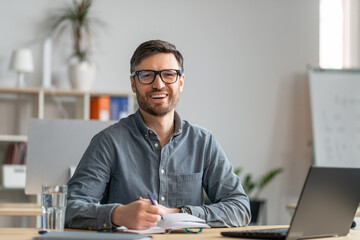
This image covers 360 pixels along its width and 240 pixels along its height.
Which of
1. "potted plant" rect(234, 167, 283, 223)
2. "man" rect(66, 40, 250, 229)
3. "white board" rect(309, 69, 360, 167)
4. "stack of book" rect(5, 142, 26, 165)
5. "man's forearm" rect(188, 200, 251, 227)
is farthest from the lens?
"white board" rect(309, 69, 360, 167)

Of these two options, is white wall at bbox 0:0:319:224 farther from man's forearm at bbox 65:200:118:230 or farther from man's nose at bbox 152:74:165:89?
man's forearm at bbox 65:200:118:230

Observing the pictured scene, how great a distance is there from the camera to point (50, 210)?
1.51m

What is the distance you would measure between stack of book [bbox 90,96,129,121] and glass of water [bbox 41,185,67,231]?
2918mm

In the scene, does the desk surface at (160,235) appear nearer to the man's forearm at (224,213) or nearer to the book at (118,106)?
the man's forearm at (224,213)

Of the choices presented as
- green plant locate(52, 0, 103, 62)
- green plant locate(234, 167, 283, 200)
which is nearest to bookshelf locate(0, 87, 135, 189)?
green plant locate(52, 0, 103, 62)

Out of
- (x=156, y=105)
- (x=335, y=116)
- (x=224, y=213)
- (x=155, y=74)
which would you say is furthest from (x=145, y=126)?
(x=335, y=116)

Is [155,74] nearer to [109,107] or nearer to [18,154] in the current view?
[109,107]

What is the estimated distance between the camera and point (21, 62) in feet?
14.2

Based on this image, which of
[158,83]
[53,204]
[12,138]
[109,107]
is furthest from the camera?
[109,107]

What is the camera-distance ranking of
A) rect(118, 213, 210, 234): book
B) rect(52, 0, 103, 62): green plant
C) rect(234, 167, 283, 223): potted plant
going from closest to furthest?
rect(118, 213, 210, 234): book, rect(52, 0, 103, 62): green plant, rect(234, 167, 283, 223): potted plant

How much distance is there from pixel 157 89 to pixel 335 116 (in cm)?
347

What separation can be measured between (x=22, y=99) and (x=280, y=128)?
2293mm

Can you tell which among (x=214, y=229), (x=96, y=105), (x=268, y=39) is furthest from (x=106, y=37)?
(x=214, y=229)

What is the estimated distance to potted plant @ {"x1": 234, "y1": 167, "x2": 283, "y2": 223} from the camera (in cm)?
476
